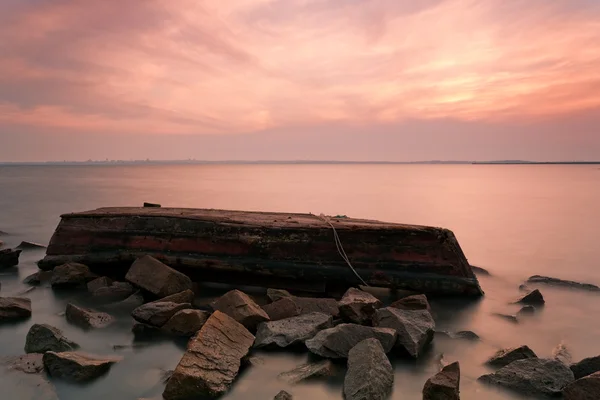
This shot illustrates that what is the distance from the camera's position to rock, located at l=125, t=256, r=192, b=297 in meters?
5.89

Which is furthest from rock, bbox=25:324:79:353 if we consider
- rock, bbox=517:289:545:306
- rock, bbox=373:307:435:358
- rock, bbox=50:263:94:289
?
rock, bbox=517:289:545:306

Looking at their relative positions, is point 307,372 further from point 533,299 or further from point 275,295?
point 533,299

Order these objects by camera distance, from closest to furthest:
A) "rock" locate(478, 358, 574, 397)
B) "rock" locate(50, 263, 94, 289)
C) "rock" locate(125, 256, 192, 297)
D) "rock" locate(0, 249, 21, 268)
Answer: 1. "rock" locate(478, 358, 574, 397)
2. "rock" locate(125, 256, 192, 297)
3. "rock" locate(50, 263, 94, 289)
4. "rock" locate(0, 249, 21, 268)

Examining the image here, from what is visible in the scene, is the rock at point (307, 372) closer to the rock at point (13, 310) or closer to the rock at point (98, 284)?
the rock at point (13, 310)

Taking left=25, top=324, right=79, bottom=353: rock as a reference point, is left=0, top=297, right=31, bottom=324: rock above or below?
below

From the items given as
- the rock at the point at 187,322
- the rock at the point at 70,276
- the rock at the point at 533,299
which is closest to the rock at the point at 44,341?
the rock at the point at 187,322

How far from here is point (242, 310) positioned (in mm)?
4883

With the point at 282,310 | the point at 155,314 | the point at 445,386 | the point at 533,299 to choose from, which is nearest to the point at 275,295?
the point at 282,310

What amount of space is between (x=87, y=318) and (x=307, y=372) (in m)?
3.02

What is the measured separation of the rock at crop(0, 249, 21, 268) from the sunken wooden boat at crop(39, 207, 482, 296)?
80.6 inches

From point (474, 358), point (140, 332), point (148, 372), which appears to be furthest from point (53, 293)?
point (474, 358)

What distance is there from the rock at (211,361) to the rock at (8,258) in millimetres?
6455

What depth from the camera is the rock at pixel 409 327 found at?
446 cm

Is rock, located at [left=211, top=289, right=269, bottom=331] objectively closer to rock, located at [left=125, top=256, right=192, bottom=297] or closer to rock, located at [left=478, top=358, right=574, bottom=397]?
rock, located at [left=125, top=256, right=192, bottom=297]
